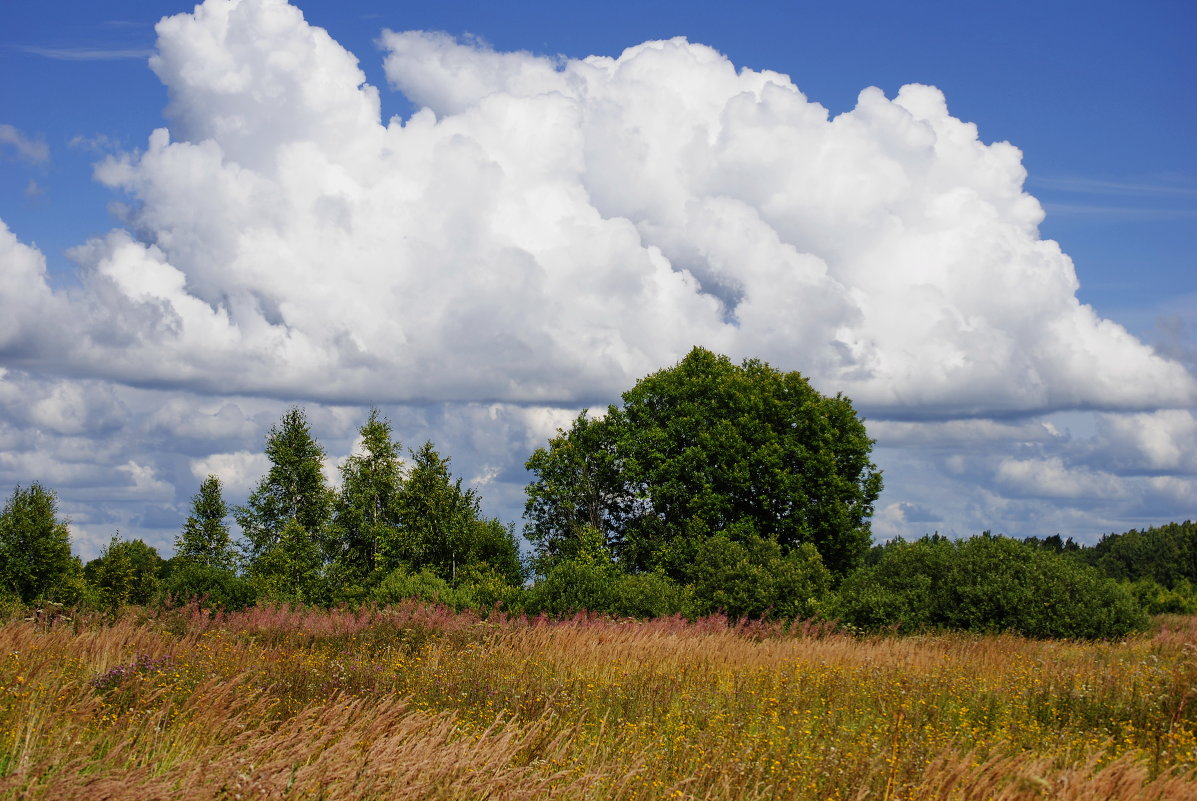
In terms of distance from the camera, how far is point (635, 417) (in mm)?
41125

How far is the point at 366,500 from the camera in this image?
40312mm

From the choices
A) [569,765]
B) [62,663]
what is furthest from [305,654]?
[569,765]

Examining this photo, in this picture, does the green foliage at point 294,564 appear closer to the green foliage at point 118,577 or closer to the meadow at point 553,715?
the green foliage at point 118,577

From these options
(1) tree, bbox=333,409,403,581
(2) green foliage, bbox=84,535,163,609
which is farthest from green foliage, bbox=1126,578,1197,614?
(2) green foliage, bbox=84,535,163,609

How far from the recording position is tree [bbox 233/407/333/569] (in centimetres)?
4356

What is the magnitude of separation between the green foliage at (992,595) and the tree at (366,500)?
21.1 metres

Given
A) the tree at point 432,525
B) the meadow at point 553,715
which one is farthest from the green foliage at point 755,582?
the tree at point 432,525

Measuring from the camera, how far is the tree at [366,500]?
1586 inches

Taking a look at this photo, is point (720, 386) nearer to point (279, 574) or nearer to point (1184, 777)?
point (279, 574)

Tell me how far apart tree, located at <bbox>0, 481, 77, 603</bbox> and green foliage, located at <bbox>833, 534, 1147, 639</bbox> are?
33.9 m

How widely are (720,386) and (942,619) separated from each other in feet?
52.7

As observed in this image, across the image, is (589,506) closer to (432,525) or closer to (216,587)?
(432,525)

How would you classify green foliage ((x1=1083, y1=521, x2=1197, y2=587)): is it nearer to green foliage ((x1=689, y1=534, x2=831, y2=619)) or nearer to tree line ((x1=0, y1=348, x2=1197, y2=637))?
tree line ((x1=0, y1=348, x2=1197, y2=637))

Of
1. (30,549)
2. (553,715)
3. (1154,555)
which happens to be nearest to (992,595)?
(553,715)
